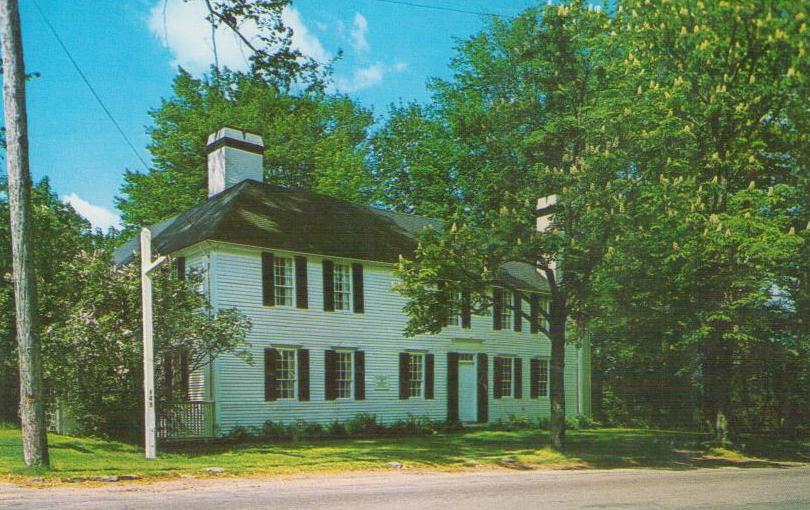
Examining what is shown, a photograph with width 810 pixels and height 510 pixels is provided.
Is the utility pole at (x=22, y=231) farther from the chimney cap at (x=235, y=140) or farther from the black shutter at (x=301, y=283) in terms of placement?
the chimney cap at (x=235, y=140)

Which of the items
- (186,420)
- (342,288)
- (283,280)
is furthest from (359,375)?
(186,420)

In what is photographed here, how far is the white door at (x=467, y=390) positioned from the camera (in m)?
27.7

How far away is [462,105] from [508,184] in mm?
18721

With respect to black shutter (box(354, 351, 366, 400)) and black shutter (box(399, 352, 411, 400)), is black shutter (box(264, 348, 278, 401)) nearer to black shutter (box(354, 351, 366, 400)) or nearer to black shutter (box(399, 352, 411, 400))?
black shutter (box(354, 351, 366, 400))

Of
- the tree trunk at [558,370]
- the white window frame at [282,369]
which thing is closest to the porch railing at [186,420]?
the white window frame at [282,369]

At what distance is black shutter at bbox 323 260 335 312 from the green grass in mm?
4377

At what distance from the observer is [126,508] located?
868 cm

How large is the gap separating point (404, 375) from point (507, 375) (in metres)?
5.34

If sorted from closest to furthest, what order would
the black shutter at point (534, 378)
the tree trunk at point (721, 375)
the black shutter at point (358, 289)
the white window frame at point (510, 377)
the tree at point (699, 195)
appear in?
the tree at point (699, 195) → the tree trunk at point (721, 375) → the black shutter at point (358, 289) → the white window frame at point (510, 377) → the black shutter at point (534, 378)

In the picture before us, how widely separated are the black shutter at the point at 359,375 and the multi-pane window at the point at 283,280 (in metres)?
3.07

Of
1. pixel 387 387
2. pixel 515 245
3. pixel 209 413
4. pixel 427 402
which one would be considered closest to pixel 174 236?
pixel 209 413

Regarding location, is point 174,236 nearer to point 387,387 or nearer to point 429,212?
point 387,387

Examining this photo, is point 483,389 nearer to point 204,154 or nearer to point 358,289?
point 358,289

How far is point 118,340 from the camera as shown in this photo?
55.3 feet
